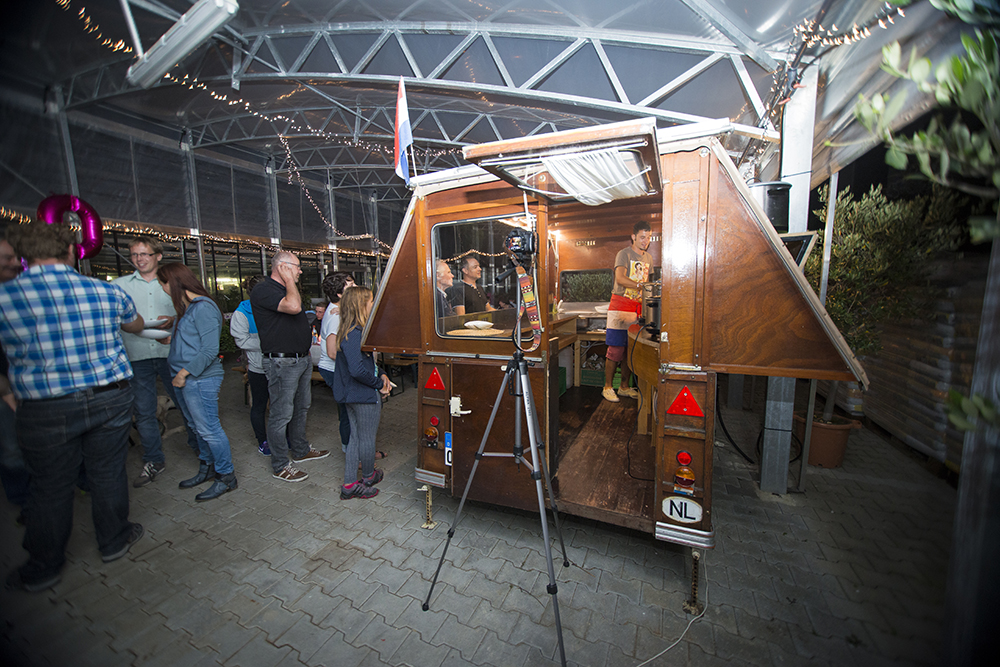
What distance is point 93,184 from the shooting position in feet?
29.5

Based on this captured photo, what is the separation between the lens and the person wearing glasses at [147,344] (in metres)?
3.69

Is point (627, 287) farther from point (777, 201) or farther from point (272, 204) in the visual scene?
point (272, 204)

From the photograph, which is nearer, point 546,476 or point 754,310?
point 754,310

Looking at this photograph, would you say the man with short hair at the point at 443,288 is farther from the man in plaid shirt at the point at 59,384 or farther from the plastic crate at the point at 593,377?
the plastic crate at the point at 593,377

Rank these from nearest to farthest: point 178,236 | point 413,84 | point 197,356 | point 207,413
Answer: point 197,356 → point 207,413 → point 413,84 → point 178,236

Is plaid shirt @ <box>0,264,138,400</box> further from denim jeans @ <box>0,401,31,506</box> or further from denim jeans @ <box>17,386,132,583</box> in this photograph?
denim jeans @ <box>0,401,31,506</box>

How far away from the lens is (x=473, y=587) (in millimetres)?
2564

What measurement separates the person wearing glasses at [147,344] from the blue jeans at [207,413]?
44 cm

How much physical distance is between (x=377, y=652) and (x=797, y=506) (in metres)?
3.94

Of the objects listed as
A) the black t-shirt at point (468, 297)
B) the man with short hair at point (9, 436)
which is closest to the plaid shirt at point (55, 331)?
the man with short hair at point (9, 436)

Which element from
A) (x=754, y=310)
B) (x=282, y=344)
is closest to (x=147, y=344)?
(x=282, y=344)

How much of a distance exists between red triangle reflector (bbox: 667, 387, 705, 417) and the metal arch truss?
1.85 m

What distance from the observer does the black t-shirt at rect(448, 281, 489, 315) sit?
11.8 feet

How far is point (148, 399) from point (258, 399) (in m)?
1.01
